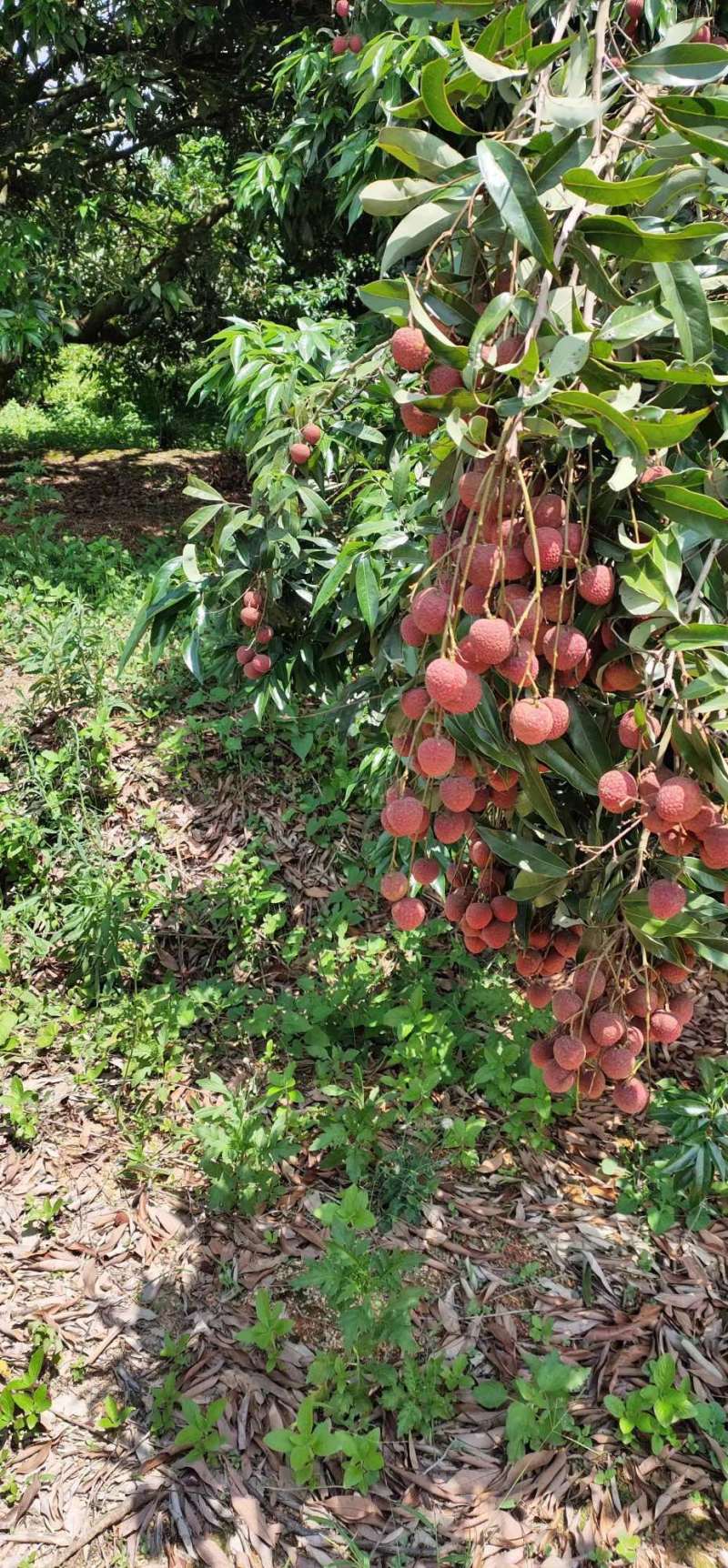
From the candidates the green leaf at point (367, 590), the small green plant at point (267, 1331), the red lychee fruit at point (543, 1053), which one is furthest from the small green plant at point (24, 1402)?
the green leaf at point (367, 590)

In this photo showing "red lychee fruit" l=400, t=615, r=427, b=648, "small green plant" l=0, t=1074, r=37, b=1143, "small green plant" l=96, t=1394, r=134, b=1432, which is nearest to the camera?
"red lychee fruit" l=400, t=615, r=427, b=648

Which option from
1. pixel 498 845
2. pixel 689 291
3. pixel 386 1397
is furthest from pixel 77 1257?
pixel 689 291

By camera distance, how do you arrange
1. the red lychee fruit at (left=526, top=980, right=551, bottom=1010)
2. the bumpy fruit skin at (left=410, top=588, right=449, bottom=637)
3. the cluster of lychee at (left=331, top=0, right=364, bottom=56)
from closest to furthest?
the bumpy fruit skin at (left=410, top=588, right=449, bottom=637) → the red lychee fruit at (left=526, top=980, right=551, bottom=1010) → the cluster of lychee at (left=331, top=0, right=364, bottom=56)

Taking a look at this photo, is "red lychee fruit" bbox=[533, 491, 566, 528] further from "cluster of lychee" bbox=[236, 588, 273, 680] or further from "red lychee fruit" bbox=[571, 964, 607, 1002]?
"cluster of lychee" bbox=[236, 588, 273, 680]

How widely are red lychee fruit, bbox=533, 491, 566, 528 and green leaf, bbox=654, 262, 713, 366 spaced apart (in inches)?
6.8

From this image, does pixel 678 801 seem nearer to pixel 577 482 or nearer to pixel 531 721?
pixel 531 721

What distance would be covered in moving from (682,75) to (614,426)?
0.45 meters

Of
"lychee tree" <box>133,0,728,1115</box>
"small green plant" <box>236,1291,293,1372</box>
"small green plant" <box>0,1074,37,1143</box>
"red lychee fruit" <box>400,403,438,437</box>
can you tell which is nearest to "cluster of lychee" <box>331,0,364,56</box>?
"lychee tree" <box>133,0,728,1115</box>

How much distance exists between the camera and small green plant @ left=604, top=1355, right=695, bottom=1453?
1937 mm

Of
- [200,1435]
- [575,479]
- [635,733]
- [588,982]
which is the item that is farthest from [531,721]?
[200,1435]

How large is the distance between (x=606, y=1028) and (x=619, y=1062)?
0.07 metres

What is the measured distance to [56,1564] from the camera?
1.82 m

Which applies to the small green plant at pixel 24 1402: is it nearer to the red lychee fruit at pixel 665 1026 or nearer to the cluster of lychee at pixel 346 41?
the red lychee fruit at pixel 665 1026

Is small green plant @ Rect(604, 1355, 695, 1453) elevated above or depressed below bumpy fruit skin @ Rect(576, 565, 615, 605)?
below
